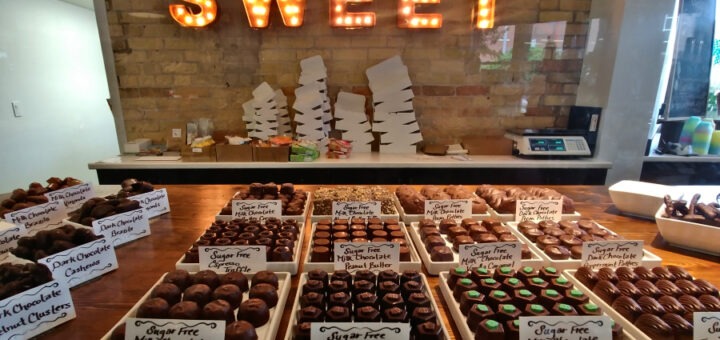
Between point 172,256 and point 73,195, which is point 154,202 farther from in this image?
point 172,256

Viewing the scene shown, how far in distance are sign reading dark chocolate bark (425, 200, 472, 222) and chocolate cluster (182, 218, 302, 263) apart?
639mm

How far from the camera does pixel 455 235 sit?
5.28ft

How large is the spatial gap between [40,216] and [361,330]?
5.42ft

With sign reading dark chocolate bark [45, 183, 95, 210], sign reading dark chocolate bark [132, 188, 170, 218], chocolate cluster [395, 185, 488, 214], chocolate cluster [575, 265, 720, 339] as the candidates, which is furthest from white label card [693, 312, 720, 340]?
sign reading dark chocolate bark [45, 183, 95, 210]

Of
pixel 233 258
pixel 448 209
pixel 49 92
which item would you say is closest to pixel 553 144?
pixel 448 209

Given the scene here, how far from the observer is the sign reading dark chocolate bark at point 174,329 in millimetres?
1001

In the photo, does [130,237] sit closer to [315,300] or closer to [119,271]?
[119,271]

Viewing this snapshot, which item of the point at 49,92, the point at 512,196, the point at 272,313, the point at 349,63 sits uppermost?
Result: the point at 349,63

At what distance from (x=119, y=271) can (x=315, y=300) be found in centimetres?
81

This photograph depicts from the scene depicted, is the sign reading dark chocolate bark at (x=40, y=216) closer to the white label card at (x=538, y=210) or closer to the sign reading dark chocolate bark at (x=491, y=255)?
the sign reading dark chocolate bark at (x=491, y=255)

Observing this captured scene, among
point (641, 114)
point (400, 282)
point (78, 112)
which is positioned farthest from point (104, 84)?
point (641, 114)

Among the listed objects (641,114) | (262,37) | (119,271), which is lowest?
(119,271)

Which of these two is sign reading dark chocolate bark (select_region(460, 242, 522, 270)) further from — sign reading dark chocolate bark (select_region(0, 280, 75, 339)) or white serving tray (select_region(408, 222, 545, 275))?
sign reading dark chocolate bark (select_region(0, 280, 75, 339))

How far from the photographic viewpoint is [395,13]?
3781 millimetres
